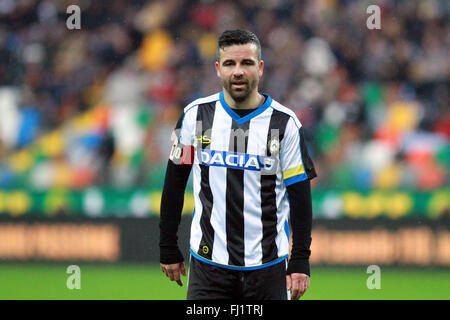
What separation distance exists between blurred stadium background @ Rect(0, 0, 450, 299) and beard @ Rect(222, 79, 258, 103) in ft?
10.7

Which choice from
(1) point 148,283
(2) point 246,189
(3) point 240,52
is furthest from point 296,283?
(1) point 148,283

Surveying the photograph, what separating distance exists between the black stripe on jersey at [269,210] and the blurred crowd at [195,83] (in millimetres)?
3908

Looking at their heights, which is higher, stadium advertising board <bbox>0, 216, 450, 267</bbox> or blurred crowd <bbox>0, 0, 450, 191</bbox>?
blurred crowd <bbox>0, 0, 450, 191</bbox>

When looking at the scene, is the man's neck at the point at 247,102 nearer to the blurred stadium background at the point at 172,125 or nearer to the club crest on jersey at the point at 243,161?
the club crest on jersey at the point at 243,161

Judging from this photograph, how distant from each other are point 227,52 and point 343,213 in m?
4.09

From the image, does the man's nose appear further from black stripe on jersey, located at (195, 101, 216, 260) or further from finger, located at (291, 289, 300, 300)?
finger, located at (291, 289, 300, 300)

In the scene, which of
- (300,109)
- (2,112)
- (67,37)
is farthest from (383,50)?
(2,112)

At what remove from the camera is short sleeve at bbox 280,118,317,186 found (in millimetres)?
3480

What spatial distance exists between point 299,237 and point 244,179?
0.38 metres

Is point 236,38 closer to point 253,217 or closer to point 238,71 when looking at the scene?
point 238,71

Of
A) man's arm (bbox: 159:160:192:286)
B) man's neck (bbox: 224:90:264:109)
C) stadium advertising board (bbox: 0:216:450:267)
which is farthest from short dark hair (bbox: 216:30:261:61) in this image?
stadium advertising board (bbox: 0:216:450:267)

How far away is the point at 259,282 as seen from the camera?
11.4 ft

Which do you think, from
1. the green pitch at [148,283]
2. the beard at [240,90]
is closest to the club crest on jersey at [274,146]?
the beard at [240,90]
